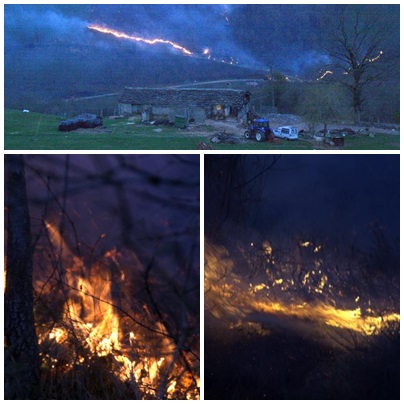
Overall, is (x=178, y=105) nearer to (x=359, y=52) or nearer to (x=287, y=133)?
(x=287, y=133)

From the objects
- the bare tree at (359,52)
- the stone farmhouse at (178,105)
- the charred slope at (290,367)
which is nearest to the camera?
the charred slope at (290,367)

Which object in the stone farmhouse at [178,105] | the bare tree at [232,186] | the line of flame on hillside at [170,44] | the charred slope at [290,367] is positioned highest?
the line of flame on hillside at [170,44]

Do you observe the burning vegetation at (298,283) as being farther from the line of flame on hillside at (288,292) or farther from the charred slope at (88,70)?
the charred slope at (88,70)

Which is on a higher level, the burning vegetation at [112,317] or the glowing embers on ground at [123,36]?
the glowing embers on ground at [123,36]

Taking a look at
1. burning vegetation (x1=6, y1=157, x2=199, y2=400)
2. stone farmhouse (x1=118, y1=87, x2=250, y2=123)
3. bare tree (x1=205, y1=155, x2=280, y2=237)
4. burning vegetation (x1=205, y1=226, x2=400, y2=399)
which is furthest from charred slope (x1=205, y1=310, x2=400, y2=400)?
stone farmhouse (x1=118, y1=87, x2=250, y2=123)

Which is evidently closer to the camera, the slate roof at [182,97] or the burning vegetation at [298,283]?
the burning vegetation at [298,283]

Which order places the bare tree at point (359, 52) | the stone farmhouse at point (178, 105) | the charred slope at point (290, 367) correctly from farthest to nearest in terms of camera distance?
1. the stone farmhouse at point (178, 105)
2. the bare tree at point (359, 52)
3. the charred slope at point (290, 367)

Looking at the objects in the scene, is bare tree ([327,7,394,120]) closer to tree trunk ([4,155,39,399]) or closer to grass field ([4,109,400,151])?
grass field ([4,109,400,151])

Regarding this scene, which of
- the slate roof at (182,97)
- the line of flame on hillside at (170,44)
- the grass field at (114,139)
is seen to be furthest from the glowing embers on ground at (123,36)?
the grass field at (114,139)
